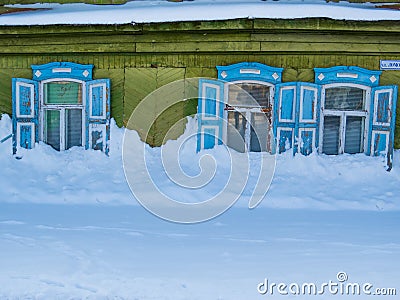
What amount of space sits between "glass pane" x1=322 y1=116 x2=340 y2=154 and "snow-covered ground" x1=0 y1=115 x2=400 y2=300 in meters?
0.40

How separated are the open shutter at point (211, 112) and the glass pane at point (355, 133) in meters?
1.92

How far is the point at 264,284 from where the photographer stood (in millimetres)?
3863

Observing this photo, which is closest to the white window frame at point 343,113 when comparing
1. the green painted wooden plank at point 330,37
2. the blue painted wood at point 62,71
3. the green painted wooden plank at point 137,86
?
the green painted wooden plank at point 330,37

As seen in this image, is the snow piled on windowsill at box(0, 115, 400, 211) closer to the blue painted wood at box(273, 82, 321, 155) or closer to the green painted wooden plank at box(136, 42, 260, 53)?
the blue painted wood at box(273, 82, 321, 155)

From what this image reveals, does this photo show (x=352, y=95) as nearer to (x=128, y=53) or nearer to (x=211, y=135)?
(x=211, y=135)

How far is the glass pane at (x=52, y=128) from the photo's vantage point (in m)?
7.82

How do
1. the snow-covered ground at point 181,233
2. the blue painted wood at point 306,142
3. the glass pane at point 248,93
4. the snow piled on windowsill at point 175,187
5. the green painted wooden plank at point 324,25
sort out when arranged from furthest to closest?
the glass pane at point 248,93 < the blue painted wood at point 306,142 < the green painted wooden plank at point 324,25 < the snow piled on windowsill at point 175,187 < the snow-covered ground at point 181,233

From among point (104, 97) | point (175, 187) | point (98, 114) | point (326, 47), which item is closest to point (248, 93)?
point (326, 47)

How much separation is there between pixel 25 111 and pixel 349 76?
5005 millimetres

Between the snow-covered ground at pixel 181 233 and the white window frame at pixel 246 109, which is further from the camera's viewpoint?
the white window frame at pixel 246 109

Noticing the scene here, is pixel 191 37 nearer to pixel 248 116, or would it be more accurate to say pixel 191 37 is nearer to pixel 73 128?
pixel 248 116

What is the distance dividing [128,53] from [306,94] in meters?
2.78

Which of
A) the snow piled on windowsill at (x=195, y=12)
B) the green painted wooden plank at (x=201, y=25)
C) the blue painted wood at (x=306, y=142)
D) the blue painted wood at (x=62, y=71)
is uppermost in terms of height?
the snow piled on windowsill at (x=195, y=12)

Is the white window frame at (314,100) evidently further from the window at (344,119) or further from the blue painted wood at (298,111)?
the window at (344,119)
